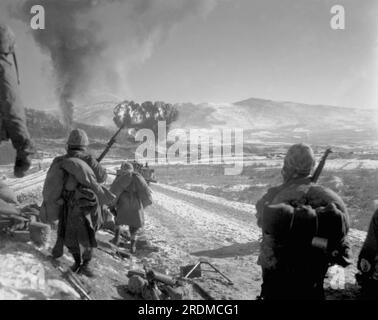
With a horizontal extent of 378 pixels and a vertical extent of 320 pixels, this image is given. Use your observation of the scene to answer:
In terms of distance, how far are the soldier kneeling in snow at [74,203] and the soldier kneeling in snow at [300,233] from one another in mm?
2026

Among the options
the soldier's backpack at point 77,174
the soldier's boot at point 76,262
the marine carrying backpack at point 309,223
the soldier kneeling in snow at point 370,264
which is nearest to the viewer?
the marine carrying backpack at point 309,223

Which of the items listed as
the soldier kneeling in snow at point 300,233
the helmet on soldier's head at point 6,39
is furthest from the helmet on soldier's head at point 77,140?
the soldier kneeling in snow at point 300,233

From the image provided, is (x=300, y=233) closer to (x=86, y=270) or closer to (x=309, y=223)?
(x=309, y=223)

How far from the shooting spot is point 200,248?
8.42 m

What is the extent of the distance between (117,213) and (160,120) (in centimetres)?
5516

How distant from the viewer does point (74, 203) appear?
4.32 metres

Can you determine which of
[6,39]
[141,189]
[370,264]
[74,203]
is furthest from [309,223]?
[141,189]

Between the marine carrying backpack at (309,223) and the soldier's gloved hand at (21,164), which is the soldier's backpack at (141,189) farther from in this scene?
the marine carrying backpack at (309,223)

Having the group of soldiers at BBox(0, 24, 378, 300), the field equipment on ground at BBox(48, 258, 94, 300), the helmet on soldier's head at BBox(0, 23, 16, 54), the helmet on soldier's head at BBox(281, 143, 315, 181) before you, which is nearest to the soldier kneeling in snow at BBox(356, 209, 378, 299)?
the group of soldiers at BBox(0, 24, 378, 300)

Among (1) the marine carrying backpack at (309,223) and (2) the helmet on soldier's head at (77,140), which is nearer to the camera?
(1) the marine carrying backpack at (309,223)

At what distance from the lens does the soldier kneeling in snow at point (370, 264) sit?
356 centimetres

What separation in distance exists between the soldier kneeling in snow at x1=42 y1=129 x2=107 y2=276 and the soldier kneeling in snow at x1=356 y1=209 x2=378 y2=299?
2.85 meters

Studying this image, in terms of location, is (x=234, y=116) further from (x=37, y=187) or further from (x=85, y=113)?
(x=37, y=187)
